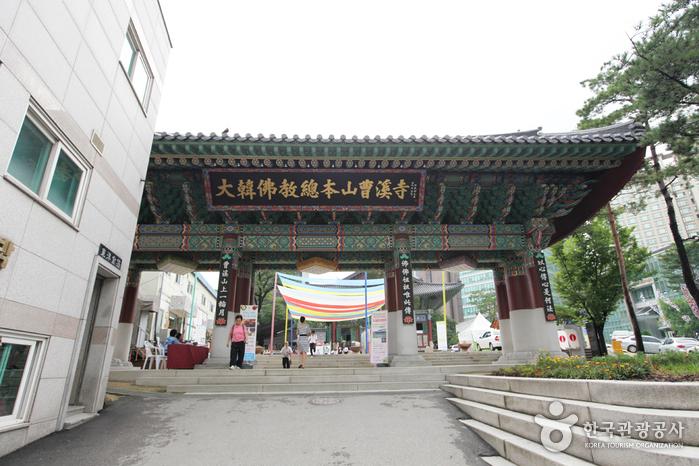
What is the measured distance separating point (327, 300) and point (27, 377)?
2050 centimetres

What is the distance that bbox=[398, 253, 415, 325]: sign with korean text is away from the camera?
11.1 metres

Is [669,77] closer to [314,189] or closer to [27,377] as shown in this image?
[314,189]

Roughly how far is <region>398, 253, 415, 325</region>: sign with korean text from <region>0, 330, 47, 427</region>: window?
8.62 meters

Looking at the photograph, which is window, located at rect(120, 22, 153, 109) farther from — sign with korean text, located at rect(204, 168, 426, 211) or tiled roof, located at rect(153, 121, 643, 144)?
sign with korean text, located at rect(204, 168, 426, 211)

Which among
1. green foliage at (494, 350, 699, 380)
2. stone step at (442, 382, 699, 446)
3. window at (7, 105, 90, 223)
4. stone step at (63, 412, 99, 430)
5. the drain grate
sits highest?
window at (7, 105, 90, 223)

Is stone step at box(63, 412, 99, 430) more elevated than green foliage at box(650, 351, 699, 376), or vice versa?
green foliage at box(650, 351, 699, 376)

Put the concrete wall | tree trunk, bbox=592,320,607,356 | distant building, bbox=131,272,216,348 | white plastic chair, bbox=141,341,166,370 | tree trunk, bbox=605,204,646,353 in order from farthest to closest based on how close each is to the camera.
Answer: distant building, bbox=131,272,216,348 < tree trunk, bbox=592,320,607,356 < tree trunk, bbox=605,204,646,353 < white plastic chair, bbox=141,341,166,370 < the concrete wall

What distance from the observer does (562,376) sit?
5.18 metres

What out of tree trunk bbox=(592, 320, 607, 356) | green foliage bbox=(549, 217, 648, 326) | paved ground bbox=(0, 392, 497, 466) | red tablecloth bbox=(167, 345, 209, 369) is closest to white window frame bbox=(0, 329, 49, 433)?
paved ground bbox=(0, 392, 497, 466)

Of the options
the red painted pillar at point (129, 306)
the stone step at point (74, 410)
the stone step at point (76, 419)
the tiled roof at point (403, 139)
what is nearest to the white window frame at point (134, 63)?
the tiled roof at point (403, 139)

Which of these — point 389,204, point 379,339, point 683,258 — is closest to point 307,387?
point 379,339

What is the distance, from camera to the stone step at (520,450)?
3.40m

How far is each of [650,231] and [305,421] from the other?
107 metres

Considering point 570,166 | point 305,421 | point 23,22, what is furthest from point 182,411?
point 570,166
